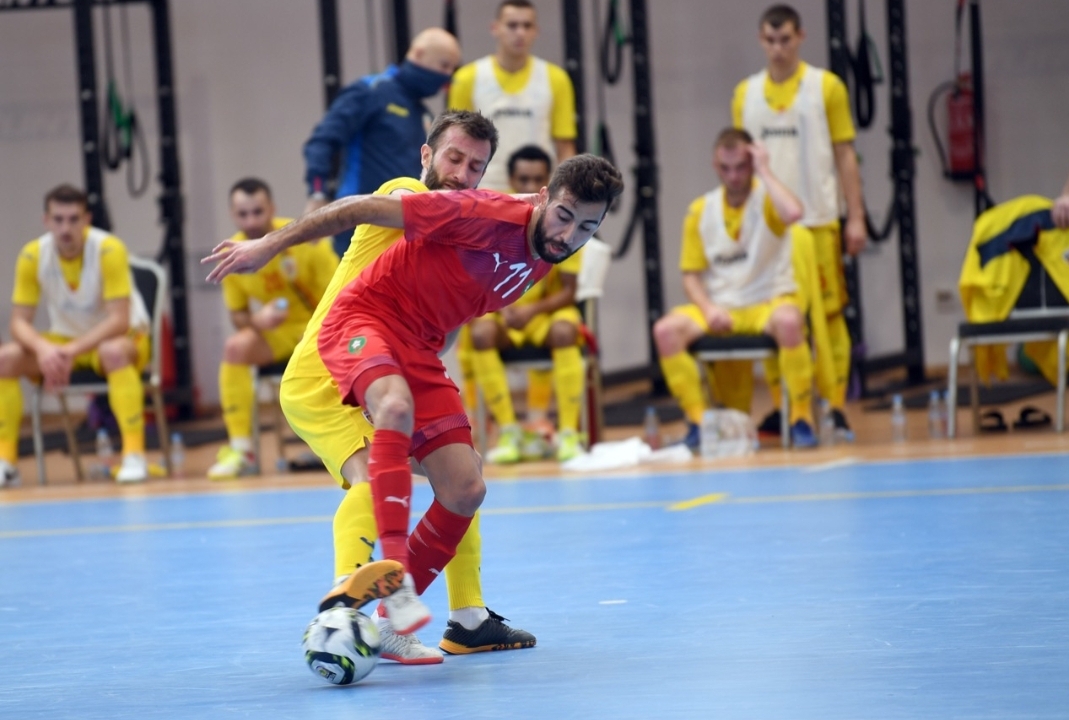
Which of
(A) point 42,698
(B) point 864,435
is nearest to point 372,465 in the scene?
(A) point 42,698

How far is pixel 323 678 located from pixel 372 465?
16.7 inches

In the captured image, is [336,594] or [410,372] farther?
[410,372]

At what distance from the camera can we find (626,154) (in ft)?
38.2

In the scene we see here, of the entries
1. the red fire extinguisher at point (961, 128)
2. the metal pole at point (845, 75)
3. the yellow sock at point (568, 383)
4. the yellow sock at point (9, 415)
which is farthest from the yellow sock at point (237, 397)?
the red fire extinguisher at point (961, 128)

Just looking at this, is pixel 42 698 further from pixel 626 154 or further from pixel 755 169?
pixel 626 154

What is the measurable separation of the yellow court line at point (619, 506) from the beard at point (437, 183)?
225 cm

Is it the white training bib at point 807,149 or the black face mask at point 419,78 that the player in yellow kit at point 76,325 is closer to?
the black face mask at point 419,78

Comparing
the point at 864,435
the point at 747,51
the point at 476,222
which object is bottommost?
the point at 864,435

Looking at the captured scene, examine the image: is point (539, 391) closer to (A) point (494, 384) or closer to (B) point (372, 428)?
(A) point (494, 384)

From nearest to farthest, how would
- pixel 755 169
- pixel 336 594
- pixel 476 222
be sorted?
pixel 336 594
pixel 476 222
pixel 755 169

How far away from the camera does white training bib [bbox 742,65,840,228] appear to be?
7.45 m

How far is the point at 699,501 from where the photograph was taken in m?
5.70

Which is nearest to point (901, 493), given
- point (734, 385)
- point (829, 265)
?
point (734, 385)

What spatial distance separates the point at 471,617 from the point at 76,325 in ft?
16.1
